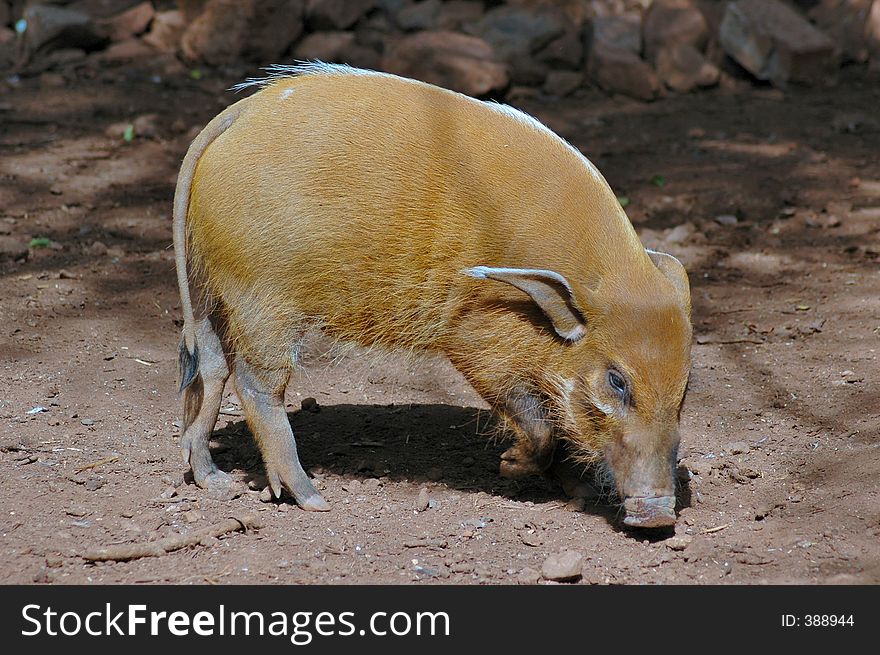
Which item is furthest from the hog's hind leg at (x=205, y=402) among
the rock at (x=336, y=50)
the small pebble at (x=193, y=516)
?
the rock at (x=336, y=50)

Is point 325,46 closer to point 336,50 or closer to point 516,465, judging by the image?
point 336,50

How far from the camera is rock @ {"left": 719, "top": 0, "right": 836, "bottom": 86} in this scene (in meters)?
9.40

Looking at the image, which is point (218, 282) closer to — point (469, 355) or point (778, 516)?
point (469, 355)

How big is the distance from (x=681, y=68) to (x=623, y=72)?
537 millimetres

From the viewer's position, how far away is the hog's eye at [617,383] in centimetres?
377

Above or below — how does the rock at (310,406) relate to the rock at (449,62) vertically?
below

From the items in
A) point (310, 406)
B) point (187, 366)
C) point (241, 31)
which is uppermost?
point (187, 366)

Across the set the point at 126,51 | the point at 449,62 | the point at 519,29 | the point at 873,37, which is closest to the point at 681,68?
the point at 519,29

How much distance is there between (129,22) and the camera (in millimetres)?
9555

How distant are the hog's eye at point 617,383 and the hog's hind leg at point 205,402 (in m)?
1.48

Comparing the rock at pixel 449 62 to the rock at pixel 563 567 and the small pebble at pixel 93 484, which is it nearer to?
the small pebble at pixel 93 484

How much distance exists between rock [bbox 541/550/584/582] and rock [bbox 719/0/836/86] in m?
7.05

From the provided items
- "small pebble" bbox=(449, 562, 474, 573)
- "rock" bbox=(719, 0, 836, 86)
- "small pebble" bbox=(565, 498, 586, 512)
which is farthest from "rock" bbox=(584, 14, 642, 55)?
"small pebble" bbox=(449, 562, 474, 573)

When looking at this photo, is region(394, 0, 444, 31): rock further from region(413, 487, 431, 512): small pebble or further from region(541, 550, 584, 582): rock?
region(541, 550, 584, 582): rock
